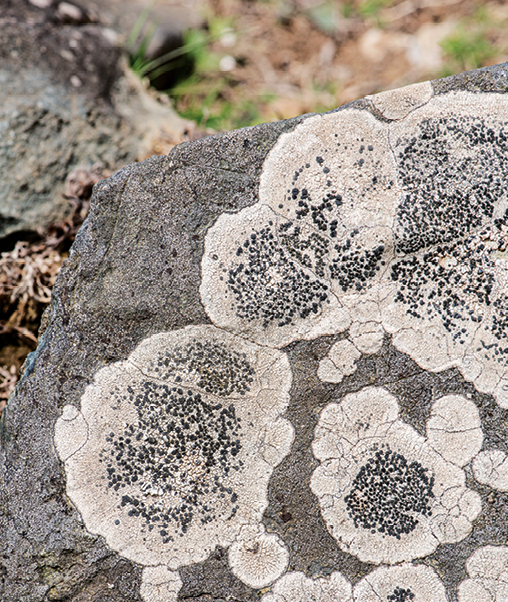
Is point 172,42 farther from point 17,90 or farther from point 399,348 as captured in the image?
point 399,348

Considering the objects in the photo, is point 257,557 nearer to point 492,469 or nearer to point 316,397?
point 316,397

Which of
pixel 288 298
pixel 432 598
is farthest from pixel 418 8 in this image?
pixel 432 598

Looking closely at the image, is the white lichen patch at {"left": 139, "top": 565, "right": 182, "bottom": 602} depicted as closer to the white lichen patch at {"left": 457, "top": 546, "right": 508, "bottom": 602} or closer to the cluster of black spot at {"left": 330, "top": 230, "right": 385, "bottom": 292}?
the white lichen patch at {"left": 457, "top": 546, "right": 508, "bottom": 602}

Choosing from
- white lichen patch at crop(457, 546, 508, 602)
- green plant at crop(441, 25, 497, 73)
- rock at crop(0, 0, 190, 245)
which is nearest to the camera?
white lichen patch at crop(457, 546, 508, 602)

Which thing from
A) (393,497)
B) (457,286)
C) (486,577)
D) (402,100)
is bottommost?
(486,577)

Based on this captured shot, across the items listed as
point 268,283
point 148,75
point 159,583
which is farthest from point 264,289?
point 148,75

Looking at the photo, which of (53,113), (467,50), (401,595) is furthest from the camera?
(467,50)

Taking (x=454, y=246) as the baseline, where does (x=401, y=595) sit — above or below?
below

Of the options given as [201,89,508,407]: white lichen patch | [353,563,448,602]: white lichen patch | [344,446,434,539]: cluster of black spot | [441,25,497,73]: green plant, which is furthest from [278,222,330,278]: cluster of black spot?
[441,25,497,73]: green plant
